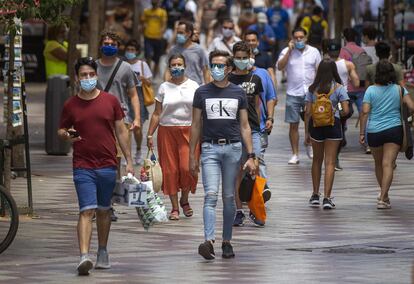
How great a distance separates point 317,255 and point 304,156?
981 cm

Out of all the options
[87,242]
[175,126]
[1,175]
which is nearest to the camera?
[87,242]

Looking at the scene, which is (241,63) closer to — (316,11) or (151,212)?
(151,212)

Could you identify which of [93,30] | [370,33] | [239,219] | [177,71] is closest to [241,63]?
[177,71]

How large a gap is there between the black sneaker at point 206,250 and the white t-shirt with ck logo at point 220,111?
989 millimetres

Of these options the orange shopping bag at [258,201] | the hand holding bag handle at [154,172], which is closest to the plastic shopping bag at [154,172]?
the hand holding bag handle at [154,172]

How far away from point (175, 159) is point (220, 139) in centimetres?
293

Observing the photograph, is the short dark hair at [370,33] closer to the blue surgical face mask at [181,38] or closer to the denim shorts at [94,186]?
the blue surgical face mask at [181,38]

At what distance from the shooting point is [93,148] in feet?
42.0

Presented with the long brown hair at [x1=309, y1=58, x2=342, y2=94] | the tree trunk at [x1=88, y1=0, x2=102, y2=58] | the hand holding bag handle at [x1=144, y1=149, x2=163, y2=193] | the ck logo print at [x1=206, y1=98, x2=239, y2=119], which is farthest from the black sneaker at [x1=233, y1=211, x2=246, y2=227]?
the tree trunk at [x1=88, y1=0, x2=102, y2=58]

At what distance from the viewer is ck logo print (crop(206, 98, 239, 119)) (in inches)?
543

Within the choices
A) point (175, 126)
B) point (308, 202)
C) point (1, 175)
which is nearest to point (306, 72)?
point (308, 202)

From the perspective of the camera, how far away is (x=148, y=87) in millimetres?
21688

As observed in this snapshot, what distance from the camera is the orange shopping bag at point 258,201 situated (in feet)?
48.4

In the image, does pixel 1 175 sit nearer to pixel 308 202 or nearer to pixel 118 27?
pixel 308 202
